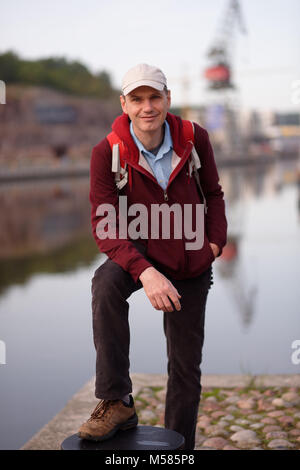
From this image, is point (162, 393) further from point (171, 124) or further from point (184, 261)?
point (171, 124)

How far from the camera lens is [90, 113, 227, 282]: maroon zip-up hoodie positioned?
7.99ft

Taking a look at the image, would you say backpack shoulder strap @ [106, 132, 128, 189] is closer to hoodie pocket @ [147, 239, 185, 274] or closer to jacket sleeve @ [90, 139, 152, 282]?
jacket sleeve @ [90, 139, 152, 282]

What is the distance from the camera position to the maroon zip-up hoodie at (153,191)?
7.99 ft

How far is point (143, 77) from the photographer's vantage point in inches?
93.4

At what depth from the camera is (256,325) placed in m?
5.57

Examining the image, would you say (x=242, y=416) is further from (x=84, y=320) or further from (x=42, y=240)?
(x=42, y=240)

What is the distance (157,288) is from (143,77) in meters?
0.73

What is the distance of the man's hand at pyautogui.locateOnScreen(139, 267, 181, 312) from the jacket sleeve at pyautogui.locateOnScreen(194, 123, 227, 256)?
419 millimetres

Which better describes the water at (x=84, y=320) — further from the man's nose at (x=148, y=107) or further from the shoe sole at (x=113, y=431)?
the man's nose at (x=148, y=107)

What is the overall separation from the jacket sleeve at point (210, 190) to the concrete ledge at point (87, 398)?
1.29 m
